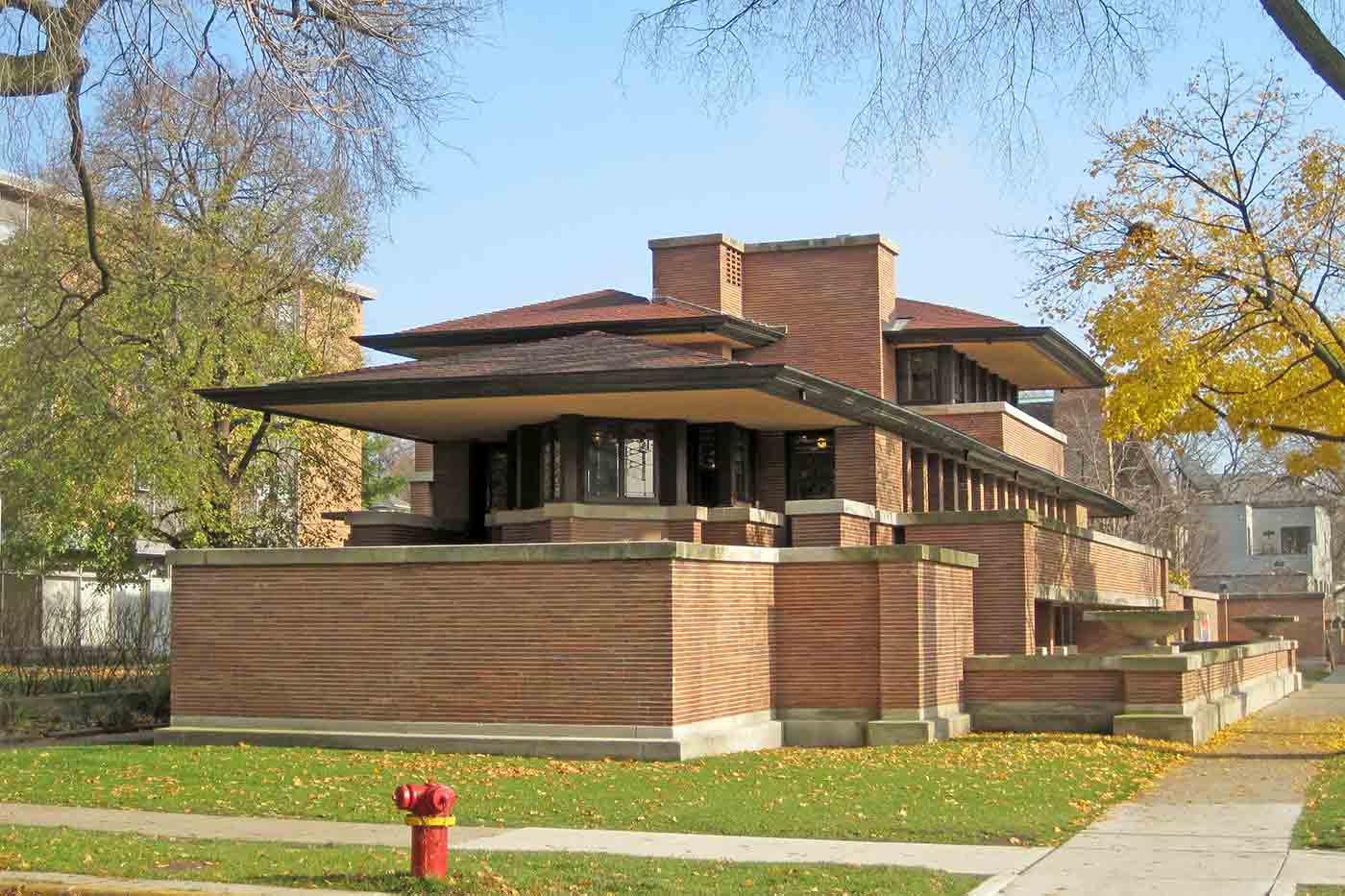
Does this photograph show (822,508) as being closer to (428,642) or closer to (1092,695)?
(1092,695)

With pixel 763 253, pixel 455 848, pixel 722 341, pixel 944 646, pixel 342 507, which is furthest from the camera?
pixel 342 507

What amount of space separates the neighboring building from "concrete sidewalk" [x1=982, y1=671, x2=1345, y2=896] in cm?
6398

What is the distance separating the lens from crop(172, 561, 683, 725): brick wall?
68.7 feet

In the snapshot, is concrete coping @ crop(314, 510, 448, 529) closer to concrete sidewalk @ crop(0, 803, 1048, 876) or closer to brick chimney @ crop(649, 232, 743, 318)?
brick chimney @ crop(649, 232, 743, 318)

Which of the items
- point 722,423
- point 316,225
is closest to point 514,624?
point 722,423

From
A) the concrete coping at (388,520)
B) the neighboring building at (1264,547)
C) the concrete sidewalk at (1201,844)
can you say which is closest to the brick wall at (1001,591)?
the concrete sidewalk at (1201,844)

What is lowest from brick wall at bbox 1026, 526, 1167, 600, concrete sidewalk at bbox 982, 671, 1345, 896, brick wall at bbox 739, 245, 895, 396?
concrete sidewalk at bbox 982, 671, 1345, 896

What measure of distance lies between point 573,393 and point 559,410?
5.68 feet

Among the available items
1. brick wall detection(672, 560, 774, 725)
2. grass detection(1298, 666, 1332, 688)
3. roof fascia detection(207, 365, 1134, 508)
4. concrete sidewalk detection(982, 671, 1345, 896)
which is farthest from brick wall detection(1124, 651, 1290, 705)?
grass detection(1298, 666, 1332, 688)

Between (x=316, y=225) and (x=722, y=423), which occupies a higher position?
(x=316, y=225)

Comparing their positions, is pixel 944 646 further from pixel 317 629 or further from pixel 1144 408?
pixel 317 629

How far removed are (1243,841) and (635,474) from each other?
1454cm

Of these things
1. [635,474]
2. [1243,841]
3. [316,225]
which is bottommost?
[1243,841]

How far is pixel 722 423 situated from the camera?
29219 millimetres
